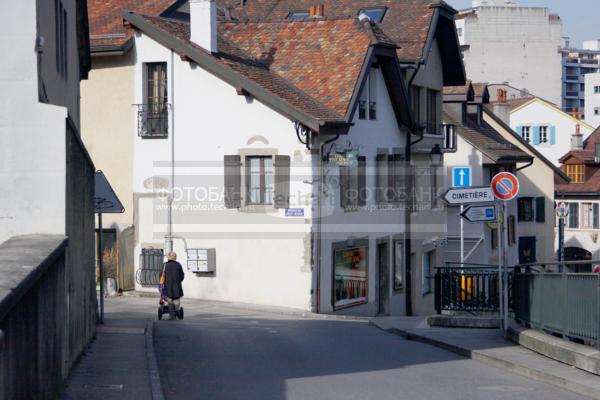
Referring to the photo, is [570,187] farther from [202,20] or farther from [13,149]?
[13,149]

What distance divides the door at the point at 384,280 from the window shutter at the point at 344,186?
11.7 feet

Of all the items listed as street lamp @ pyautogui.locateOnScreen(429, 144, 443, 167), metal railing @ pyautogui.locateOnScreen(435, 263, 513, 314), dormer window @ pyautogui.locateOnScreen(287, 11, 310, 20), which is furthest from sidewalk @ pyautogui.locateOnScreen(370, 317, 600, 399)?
dormer window @ pyautogui.locateOnScreen(287, 11, 310, 20)

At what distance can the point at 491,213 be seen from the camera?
20750mm

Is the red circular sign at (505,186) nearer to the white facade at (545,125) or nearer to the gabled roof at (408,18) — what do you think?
the gabled roof at (408,18)

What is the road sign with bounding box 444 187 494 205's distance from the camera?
20.4 meters

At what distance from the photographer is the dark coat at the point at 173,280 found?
23906 millimetres

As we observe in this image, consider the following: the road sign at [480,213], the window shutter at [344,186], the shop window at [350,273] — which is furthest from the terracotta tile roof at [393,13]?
the road sign at [480,213]

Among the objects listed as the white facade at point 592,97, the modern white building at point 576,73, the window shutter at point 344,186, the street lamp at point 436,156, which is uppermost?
the modern white building at point 576,73

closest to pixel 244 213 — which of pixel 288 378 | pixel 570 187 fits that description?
pixel 288 378

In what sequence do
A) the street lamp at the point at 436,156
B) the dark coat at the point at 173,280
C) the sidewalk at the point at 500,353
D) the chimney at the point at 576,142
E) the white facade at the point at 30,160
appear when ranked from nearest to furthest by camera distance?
the white facade at the point at 30,160 < the sidewalk at the point at 500,353 < the dark coat at the point at 173,280 < the street lamp at the point at 436,156 < the chimney at the point at 576,142

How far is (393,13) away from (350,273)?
11.2m

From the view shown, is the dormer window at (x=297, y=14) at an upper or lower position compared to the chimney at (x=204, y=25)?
upper

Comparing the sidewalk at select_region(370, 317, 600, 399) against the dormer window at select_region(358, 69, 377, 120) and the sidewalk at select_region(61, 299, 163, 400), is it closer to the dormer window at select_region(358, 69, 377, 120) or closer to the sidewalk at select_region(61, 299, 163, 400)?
the sidewalk at select_region(61, 299, 163, 400)

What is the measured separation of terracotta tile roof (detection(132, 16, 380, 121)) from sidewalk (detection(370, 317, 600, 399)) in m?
8.07
